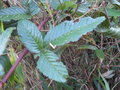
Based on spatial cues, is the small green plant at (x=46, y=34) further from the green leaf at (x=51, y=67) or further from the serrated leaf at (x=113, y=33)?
the serrated leaf at (x=113, y=33)

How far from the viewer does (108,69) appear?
35.0 inches

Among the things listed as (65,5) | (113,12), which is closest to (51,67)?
(65,5)

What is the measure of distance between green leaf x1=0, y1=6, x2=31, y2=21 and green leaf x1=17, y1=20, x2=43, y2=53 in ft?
0.23

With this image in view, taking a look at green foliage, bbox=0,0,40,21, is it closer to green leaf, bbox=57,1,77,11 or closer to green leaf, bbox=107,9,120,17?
green leaf, bbox=57,1,77,11

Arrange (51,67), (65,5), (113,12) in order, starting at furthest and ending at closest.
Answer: (113,12) < (65,5) < (51,67)

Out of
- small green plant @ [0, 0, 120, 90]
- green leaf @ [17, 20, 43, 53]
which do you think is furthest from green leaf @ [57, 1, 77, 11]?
green leaf @ [17, 20, 43, 53]

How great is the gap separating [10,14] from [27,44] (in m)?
0.13

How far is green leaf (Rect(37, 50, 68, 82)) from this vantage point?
1.42 feet

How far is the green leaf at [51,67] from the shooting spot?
43 cm

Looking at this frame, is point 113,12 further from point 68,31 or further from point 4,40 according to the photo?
point 4,40

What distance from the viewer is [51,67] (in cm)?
45

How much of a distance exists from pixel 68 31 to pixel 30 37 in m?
0.08

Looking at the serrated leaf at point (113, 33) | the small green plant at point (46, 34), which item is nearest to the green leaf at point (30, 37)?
the small green plant at point (46, 34)

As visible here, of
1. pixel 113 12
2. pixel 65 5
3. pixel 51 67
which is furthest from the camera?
pixel 113 12
